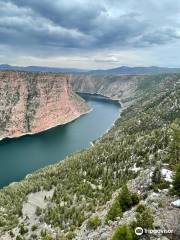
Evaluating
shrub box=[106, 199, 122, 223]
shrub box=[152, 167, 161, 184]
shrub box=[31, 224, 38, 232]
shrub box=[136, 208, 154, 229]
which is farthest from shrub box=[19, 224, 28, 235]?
shrub box=[136, 208, 154, 229]

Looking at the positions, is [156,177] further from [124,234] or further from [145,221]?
[124,234]

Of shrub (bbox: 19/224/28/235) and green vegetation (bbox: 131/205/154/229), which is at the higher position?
green vegetation (bbox: 131/205/154/229)

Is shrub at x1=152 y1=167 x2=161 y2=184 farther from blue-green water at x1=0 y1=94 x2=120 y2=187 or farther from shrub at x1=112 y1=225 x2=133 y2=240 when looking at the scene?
blue-green water at x1=0 y1=94 x2=120 y2=187

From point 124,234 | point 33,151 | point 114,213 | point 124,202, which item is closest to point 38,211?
point 124,202

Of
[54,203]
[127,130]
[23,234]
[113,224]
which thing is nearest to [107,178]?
[54,203]

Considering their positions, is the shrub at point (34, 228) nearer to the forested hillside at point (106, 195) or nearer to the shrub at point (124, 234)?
the forested hillside at point (106, 195)

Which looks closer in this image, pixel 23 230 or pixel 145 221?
pixel 145 221

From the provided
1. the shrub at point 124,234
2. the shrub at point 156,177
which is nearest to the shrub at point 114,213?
the shrub at point 156,177

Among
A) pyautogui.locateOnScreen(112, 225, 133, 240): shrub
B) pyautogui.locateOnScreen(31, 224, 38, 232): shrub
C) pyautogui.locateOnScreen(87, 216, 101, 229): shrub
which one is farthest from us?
pyautogui.locateOnScreen(31, 224, 38, 232): shrub

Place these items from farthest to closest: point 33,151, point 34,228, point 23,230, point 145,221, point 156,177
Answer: point 33,151 < point 34,228 < point 23,230 < point 156,177 < point 145,221
